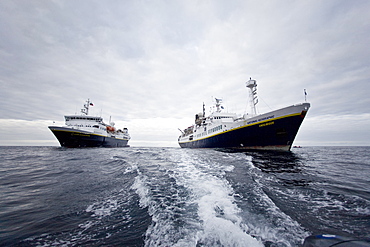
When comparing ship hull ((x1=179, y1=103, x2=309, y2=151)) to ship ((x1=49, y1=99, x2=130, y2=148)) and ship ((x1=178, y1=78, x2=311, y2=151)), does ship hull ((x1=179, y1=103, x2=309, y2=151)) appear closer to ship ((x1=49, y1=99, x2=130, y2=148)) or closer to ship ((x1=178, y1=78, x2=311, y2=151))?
ship ((x1=178, y1=78, x2=311, y2=151))

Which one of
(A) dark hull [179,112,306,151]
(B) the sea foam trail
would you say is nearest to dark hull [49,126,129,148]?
(A) dark hull [179,112,306,151]

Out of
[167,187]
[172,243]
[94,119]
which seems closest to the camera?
[172,243]

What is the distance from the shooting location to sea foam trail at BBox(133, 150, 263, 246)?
271 cm

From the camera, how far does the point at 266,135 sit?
20969 millimetres

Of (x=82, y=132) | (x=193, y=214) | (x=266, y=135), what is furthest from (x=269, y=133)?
(x=82, y=132)

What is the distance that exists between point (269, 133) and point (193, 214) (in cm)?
→ 2124

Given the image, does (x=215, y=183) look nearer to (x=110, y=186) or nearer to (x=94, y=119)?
(x=110, y=186)

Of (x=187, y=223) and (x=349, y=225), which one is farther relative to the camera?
(x=187, y=223)

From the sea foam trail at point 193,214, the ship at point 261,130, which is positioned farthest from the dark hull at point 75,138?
the sea foam trail at point 193,214

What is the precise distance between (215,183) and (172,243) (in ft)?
12.8

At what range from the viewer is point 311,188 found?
18.0 ft

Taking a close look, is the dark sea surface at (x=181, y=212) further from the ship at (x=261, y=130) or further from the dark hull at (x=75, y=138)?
the dark hull at (x=75, y=138)

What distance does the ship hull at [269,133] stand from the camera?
723 inches

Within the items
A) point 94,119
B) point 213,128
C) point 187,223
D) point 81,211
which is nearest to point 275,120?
point 213,128
